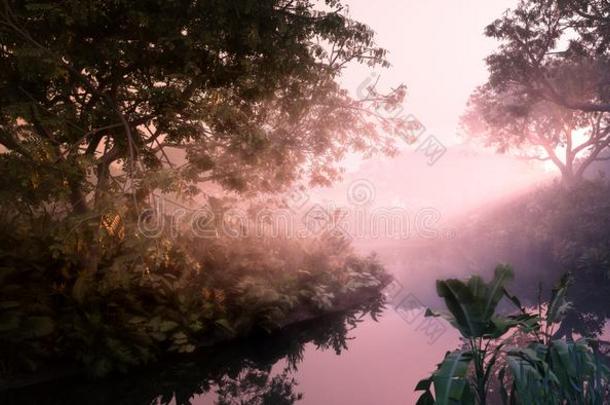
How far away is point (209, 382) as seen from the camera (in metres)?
7.19

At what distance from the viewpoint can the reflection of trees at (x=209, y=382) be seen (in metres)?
6.52

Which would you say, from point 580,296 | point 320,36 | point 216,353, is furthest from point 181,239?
point 580,296

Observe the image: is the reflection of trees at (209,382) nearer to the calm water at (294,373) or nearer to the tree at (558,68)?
the calm water at (294,373)

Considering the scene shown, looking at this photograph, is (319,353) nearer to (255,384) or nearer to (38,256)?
(255,384)

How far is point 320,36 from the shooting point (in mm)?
6918

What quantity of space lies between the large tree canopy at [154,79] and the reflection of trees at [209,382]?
321 centimetres

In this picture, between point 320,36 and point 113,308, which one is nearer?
point 320,36

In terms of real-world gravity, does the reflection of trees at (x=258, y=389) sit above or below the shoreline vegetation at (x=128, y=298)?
below

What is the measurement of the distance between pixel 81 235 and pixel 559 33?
1857 centimetres

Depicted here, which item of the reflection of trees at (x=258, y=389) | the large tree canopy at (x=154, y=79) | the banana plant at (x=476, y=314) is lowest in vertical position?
the reflection of trees at (x=258, y=389)

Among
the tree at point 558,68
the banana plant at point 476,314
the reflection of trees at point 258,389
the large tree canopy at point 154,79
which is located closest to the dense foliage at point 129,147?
the large tree canopy at point 154,79

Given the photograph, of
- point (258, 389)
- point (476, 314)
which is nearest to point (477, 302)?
point (476, 314)

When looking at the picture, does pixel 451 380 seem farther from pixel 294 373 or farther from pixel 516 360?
pixel 294 373

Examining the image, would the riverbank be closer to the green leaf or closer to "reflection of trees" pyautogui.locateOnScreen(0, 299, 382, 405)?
"reflection of trees" pyautogui.locateOnScreen(0, 299, 382, 405)
